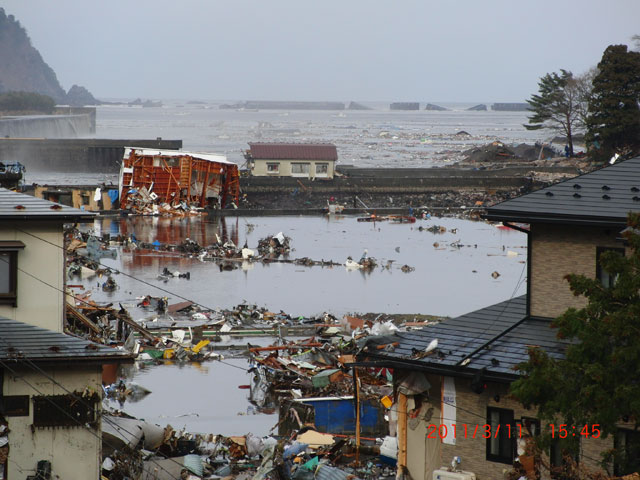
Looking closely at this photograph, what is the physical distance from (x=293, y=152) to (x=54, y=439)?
4061cm

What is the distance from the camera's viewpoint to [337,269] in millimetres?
27969

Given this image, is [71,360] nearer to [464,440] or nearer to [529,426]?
[464,440]

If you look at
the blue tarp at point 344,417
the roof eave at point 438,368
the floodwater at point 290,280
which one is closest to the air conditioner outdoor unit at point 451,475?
the roof eave at point 438,368

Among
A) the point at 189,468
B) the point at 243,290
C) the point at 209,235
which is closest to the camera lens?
the point at 189,468

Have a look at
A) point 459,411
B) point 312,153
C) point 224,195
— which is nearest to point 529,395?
point 459,411

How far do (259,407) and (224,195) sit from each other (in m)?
28.3

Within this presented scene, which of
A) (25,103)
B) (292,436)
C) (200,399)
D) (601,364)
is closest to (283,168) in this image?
(200,399)

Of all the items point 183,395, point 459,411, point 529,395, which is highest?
point 529,395

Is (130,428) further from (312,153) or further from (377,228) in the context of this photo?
(312,153)

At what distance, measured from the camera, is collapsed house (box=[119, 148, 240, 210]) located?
3962cm

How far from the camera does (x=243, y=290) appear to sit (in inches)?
945

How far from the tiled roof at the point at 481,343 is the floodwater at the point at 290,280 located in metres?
4.40

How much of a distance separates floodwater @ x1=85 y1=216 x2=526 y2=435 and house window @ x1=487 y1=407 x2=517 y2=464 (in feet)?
16.7

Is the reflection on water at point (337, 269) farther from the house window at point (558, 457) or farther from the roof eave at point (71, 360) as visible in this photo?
the roof eave at point (71, 360)
